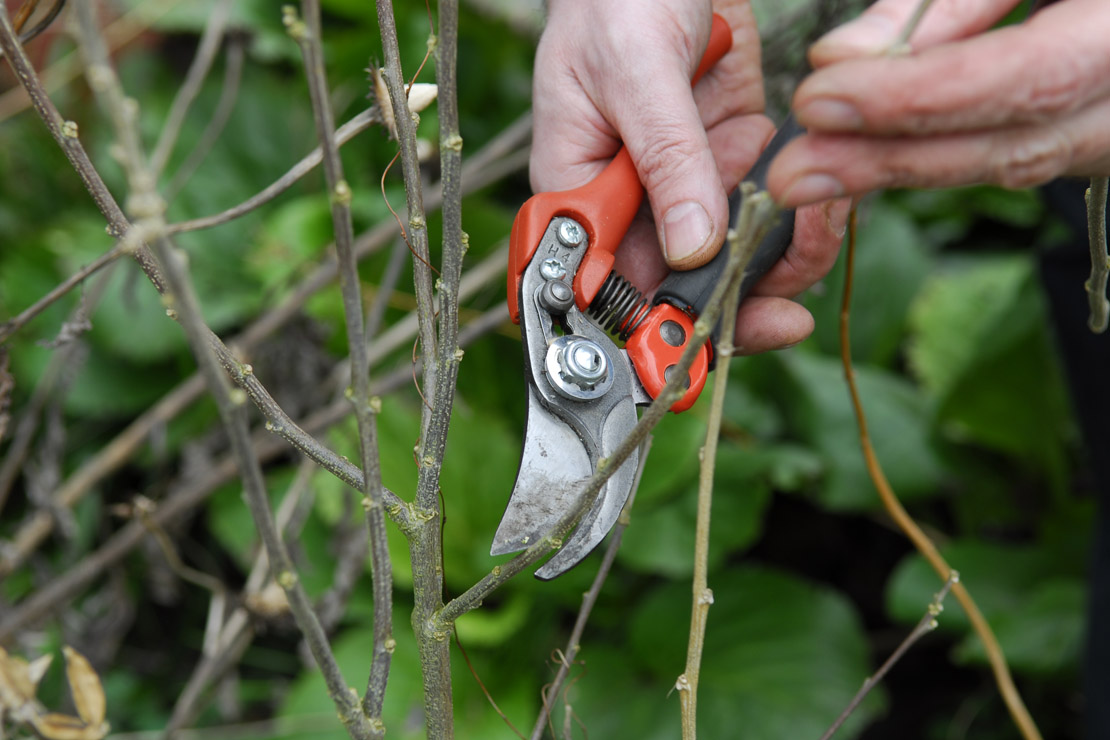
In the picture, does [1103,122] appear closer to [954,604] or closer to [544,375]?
[544,375]

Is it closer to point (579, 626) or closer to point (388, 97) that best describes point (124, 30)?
point (388, 97)

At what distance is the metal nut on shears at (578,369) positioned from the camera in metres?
0.65

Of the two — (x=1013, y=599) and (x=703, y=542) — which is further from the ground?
(x=703, y=542)

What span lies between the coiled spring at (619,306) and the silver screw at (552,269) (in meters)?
0.04

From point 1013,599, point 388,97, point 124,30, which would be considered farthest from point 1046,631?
point 124,30

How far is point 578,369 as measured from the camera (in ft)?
2.12

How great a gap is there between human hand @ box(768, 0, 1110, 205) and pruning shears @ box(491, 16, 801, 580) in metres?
0.20

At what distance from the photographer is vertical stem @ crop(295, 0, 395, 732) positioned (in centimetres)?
37

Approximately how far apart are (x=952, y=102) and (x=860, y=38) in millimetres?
61

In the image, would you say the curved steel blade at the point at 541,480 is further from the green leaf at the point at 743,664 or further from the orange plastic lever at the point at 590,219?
the green leaf at the point at 743,664

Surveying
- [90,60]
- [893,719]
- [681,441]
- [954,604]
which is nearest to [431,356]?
[90,60]

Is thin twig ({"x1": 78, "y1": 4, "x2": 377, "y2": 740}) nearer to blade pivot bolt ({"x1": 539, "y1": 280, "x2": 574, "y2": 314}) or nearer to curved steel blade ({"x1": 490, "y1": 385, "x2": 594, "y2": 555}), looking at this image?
curved steel blade ({"x1": 490, "y1": 385, "x2": 594, "y2": 555})

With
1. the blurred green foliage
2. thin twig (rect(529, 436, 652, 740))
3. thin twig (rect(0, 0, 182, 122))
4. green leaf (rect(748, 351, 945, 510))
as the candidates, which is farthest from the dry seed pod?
thin twig (rect(0, 0, 182, 122))

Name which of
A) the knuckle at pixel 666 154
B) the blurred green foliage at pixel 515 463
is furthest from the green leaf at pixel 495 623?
the knuckle at pixel 666 154
